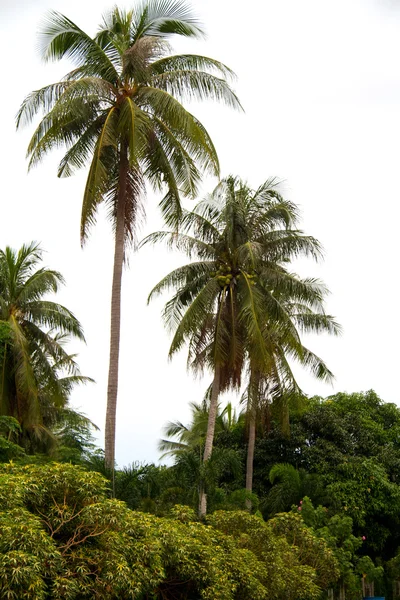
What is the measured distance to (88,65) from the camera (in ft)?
64.8

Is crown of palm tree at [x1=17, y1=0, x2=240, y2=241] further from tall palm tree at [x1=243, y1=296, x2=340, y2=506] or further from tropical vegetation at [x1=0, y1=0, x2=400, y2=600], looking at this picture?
tall palm tree at [x1=243, y1=296, x2=340, y2=506]

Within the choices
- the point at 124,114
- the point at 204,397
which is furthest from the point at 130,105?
the point at 204,397

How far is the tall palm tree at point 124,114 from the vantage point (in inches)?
758

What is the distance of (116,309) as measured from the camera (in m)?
19.9

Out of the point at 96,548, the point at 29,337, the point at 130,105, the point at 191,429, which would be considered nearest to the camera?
the point at 96,548

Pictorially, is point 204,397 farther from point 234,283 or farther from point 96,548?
point 96,548

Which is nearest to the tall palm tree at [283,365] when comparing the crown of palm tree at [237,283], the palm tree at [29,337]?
the crown of palm tree at [237,283]

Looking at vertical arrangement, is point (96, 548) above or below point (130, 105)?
below

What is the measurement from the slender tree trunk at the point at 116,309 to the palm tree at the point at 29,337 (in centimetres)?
493

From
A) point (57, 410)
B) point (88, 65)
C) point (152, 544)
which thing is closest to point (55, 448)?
point (57, 410)

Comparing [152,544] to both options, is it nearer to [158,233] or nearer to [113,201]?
[113,201]

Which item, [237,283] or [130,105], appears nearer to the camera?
[130,105]

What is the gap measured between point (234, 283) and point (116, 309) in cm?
712

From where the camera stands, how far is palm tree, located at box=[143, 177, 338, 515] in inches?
997
